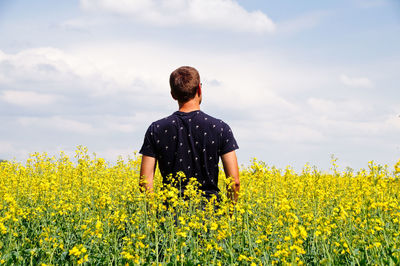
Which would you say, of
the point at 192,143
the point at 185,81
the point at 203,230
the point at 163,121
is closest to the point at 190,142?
the point at 192,143

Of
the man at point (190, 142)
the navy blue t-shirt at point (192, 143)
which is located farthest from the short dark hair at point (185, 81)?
the navy blue t-shirt at point (192, 143)

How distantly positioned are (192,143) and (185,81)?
623mm

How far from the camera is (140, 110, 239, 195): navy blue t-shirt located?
414cm

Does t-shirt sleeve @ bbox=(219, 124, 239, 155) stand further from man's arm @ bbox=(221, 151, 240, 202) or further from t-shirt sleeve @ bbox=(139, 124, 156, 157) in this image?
t-shirt sleeve @ bbox=(139, 124, 156, 157)

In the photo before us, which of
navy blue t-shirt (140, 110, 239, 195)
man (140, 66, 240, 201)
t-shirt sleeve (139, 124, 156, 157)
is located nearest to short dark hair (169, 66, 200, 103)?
man (140, 66, 240, 201)

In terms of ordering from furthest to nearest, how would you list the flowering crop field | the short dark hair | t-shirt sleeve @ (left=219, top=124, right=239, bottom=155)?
t-shirt sleeve @ (left=219, top=124, right=239, bottom=155)
the short dark hair
the flowering crop field

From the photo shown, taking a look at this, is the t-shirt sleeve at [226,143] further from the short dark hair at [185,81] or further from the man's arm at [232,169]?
the short dark hair at [185,81]

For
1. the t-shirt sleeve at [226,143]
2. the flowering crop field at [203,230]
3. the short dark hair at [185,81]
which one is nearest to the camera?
the flowering crop field at [203,230]

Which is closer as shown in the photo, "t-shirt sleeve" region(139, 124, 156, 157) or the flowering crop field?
the flowering crop field

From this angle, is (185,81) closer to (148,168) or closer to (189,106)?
(189,106)

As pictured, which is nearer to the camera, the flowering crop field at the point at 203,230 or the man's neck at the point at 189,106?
the flowering crop field at the point at 203,230

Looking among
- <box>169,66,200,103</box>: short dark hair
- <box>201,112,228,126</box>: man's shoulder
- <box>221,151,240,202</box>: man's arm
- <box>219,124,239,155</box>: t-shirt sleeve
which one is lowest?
<box>221,151,240,202</box>: man's arm

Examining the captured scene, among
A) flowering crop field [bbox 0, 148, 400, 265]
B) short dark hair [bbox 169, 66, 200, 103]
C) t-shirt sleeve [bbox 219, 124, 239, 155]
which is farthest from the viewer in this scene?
t-shirt sleeve [bbox 219, 124, 239, 155]

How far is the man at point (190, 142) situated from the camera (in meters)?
4.11
